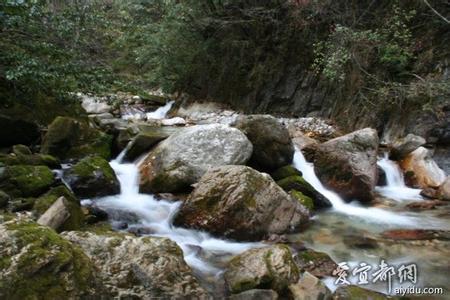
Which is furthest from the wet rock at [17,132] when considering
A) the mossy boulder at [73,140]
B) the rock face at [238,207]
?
the rock face at [238,207]

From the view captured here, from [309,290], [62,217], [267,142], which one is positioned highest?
[267,142]

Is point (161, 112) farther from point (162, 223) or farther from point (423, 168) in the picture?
point (162, 223)

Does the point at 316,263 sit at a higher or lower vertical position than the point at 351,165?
lower

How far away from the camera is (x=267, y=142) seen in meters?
7.70

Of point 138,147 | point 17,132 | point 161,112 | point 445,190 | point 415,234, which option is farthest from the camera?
point 161,112

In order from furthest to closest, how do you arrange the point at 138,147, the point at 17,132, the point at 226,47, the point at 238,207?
the point at 226,47 → the point at 138,147 → the point at 17,132 → the point at 238,207

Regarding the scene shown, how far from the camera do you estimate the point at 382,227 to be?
19.9 ft

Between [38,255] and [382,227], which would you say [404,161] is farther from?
[38,255]

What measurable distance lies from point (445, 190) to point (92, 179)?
5898mm

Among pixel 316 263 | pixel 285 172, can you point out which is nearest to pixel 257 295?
pixel 316 263

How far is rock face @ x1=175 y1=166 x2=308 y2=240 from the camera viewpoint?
215 inches

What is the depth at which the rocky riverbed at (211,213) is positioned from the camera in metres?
3.45

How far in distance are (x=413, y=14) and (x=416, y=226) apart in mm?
5703

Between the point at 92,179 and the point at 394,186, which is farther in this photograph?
the point at 394,186
